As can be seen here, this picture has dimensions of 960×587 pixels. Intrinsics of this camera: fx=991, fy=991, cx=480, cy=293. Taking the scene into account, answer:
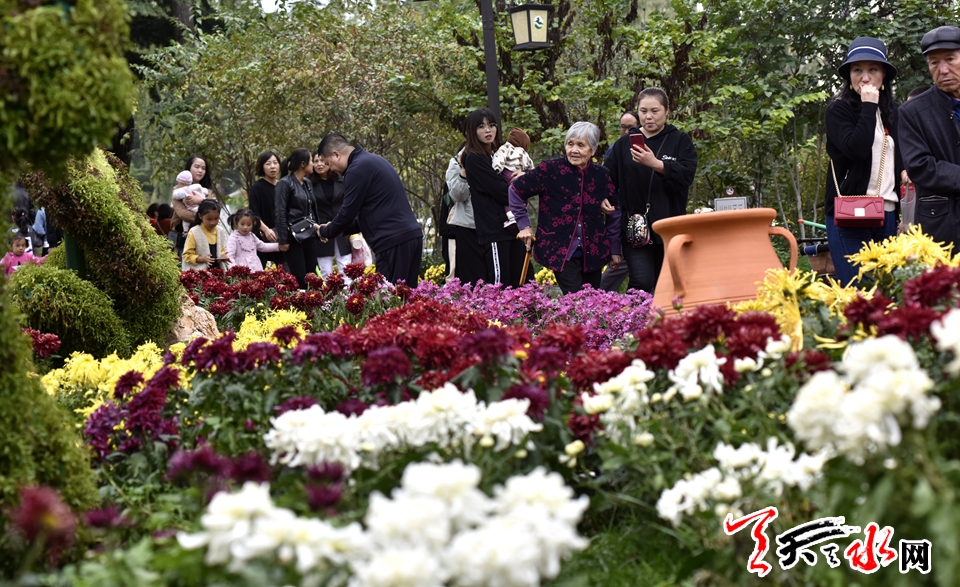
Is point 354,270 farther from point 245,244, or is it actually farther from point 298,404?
point 298,404

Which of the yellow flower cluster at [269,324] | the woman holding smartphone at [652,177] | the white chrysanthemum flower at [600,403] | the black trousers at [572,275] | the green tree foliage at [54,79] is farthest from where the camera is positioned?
the black trousers at [572,275]

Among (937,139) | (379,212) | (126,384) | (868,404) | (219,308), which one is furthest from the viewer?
(379,212)

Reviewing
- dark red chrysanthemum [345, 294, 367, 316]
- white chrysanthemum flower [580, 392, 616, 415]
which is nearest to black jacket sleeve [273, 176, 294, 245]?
dark red chrysanthemum [345, 294, 367, 316]

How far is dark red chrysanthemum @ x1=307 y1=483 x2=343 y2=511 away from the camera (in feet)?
6.70

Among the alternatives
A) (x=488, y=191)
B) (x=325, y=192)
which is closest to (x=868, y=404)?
(x=488, y=191)

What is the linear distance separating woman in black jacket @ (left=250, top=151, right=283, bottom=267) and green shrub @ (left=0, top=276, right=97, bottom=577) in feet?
26.4

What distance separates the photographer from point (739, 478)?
239 cm

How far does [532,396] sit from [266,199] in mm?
8814

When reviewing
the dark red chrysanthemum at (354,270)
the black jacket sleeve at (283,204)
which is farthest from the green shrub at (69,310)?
the black jacket sleeve at (283,204)

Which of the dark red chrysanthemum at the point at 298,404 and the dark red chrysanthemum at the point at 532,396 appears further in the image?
the dark red chrysanthemum at the point at 298,404

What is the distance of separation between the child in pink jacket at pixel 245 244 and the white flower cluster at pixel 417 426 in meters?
7.58

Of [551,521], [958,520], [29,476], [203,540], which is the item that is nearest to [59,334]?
[29,476]

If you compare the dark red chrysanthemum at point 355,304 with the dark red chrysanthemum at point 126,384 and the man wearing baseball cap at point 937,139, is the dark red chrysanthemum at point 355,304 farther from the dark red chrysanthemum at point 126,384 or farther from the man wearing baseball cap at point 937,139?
the man wearing baseball cap at point 937,139

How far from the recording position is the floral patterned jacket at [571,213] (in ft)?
23.4
